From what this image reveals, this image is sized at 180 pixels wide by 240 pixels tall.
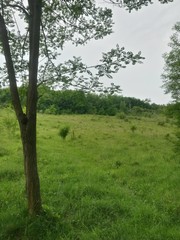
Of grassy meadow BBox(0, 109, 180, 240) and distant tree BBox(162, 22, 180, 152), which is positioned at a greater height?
distant tree BBox(162, 22, 180, 152)

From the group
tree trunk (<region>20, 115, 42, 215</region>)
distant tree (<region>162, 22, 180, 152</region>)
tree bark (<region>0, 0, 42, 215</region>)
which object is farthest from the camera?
distant tree (<region>162, 22, 180, 152</region>)

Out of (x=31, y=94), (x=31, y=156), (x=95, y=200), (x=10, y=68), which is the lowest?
(x=95, y=200)

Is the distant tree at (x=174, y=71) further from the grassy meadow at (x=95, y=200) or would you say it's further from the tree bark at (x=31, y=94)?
the tree bark at (x=31, y=94)

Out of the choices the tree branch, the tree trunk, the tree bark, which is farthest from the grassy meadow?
the tree branch

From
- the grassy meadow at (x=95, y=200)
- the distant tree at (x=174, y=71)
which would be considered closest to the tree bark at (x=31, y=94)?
the grassy meadow at (x=95, y=200)

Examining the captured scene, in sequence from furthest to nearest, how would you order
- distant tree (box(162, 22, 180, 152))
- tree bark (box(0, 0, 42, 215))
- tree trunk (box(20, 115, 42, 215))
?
distant tree (box(162, 22, 180, 152))
tree trunk (box(20, 115, 42, 215))
tree bark (box(0, 0, 42, 215))

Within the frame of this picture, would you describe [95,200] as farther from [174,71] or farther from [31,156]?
[174,71]

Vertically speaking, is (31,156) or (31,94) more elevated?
(31,94)

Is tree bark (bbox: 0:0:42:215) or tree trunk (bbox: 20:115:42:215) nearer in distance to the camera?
tree bark (bbox: 0:0:42:215)

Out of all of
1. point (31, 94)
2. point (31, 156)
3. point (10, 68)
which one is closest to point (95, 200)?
point (31, 156)

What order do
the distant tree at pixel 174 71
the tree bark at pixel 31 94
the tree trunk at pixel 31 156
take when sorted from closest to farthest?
the tree bark at pixel 31 94 < the tree trunk at pixel 31 156 < the distant tree at pixel 174 71

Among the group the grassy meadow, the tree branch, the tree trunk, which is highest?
the tree branch

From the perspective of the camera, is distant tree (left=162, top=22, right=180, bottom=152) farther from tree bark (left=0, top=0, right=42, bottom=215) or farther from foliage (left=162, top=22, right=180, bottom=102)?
tree bark (left=0, top=0, right=42, bottom=215)

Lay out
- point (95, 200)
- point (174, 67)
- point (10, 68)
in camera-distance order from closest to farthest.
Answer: point (10, 68) → point (95, 200) → point (174, 67)
